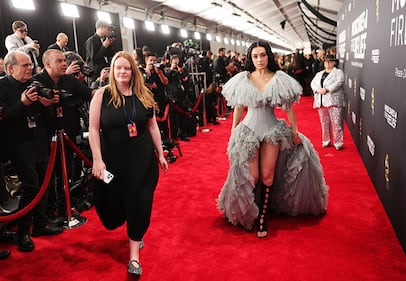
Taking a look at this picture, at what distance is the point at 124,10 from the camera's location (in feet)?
39.6

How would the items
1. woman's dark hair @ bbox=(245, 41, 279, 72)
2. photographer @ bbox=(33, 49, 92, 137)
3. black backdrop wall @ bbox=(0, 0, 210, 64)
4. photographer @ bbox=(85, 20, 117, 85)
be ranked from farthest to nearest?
1. black backdrop wall @ bbox=(0, 0, 210, 64)
2. photographer @ bbox=(85, 20, 117, 85)
3. photographer @ bbox=(33, 49, 92, 137)
4. woman's dark hair @ bbox=(245, 41, 279, 72)

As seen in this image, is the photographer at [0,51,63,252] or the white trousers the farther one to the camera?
the white trousers

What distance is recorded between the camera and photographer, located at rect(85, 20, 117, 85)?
5.71m

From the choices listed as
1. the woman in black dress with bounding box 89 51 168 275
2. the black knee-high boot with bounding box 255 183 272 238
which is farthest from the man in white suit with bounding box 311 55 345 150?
the woman in black dress with bounding box 89 51 168 275

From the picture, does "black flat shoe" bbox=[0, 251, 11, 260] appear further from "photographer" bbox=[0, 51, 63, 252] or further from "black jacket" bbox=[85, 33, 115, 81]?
"black jacket" bbox=[85, 33, 115, 81]

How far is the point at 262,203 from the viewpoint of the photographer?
3.52 metres

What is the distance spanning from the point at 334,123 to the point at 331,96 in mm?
485

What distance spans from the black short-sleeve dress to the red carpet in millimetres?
447

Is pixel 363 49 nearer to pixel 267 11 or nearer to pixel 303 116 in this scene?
pixel 303 116

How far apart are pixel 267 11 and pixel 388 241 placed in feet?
62.0

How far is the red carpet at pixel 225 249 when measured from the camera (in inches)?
109

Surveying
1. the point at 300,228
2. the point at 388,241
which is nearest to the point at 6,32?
the point at 300,228

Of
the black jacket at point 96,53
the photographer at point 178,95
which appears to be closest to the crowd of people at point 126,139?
the black jacket at point 96,53

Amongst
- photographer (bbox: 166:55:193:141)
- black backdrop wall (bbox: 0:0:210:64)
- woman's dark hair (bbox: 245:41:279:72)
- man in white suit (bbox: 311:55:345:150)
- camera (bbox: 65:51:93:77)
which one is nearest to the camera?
woman's dark hair (bbox: 245:41:279:72)
